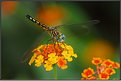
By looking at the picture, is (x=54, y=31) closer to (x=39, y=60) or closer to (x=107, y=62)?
(x=39, y=60)

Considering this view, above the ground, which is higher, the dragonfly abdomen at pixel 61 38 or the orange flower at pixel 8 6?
the orange flower at pixel 8 6

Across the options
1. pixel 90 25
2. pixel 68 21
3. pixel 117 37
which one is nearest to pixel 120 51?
pixel 117 37

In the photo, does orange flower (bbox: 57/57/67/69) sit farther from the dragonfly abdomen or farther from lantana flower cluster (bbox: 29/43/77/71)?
the dragonfly abdomen

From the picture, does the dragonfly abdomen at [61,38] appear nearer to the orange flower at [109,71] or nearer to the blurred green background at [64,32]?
the blurred green background at [64,32]

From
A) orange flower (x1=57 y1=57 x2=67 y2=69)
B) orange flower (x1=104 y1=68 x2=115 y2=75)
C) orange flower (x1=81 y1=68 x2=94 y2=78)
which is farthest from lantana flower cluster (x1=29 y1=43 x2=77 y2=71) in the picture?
orange flower (x1=104 y1=68 x2=115 y2=75)

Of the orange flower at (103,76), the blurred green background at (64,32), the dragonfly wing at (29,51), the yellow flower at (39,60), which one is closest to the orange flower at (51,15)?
the blurred green background at (64,32)

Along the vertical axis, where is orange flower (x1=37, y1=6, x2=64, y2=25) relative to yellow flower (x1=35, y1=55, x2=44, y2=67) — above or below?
above
